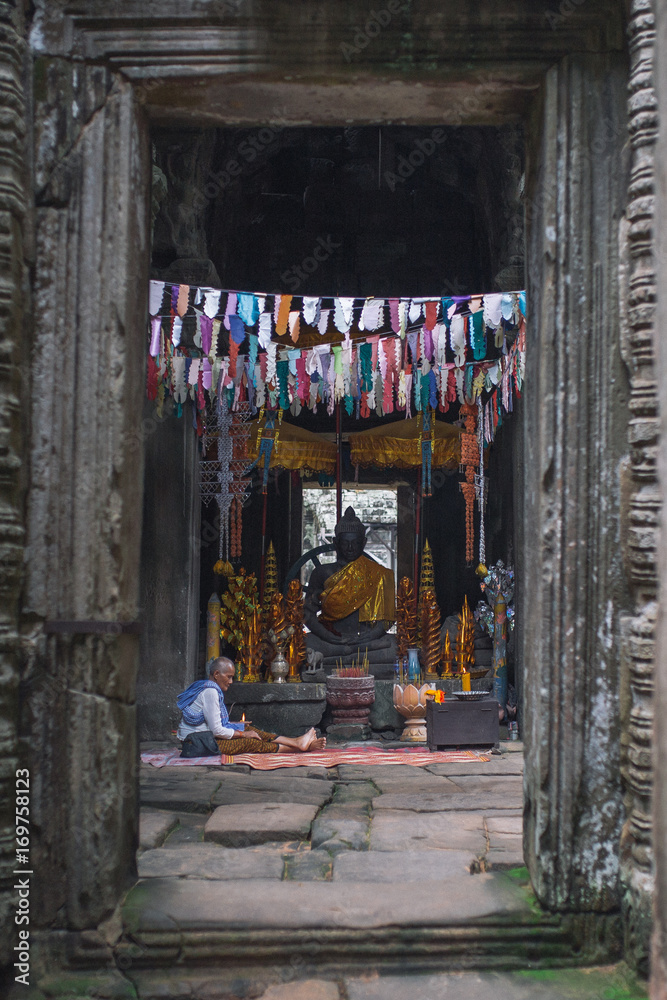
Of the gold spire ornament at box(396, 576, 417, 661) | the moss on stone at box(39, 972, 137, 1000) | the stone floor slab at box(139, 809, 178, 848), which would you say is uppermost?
the gold spire ornament at box(396, 576, 417, 661)

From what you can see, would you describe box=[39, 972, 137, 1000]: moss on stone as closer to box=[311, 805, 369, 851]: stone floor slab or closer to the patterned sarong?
box=[311, 805, 369, 851]: stone floor slab

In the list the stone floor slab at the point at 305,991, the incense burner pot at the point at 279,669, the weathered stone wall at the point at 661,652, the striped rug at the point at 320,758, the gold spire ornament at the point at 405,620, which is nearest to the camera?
the weathered stone wall at the point at 661,652

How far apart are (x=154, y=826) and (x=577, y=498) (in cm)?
292

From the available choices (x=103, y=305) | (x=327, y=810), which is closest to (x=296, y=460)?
(x=327, y=810)

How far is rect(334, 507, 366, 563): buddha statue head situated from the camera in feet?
34.6

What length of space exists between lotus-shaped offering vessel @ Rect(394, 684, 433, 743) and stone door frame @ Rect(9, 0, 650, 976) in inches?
201

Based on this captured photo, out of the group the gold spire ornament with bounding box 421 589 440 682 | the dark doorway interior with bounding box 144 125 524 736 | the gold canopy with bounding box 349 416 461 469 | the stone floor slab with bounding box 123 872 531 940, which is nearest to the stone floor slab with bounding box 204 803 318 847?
the stone floor slab with bounding box 123 872 531 940

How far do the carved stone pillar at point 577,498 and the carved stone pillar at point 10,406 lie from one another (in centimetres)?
190

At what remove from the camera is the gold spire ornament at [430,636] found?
941 cm

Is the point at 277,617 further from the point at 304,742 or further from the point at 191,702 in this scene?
the point at 191,702

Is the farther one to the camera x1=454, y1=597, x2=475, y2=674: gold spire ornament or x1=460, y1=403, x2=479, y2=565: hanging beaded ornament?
x1=454, y1=597, x2=475, y2=674: gold spire ornament

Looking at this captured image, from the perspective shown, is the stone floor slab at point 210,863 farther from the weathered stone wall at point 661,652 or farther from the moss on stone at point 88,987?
the weathered stone wall at point 661,652

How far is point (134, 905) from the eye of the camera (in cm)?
324

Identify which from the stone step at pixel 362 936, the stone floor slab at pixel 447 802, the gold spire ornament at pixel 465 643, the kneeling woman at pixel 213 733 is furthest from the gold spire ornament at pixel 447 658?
the stone step at pixel 362 936
